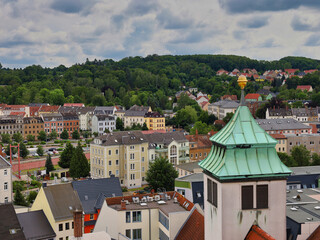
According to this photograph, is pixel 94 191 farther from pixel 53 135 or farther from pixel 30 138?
pixel 30 138

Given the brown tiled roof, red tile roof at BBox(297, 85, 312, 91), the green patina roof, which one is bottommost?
the brown tiled roof

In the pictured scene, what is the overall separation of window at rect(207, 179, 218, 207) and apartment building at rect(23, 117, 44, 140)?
10915 cm

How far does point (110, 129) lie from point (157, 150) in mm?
57859

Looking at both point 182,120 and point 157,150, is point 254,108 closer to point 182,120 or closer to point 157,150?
point 182,120

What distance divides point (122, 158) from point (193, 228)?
39.2m

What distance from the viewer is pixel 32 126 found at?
119m

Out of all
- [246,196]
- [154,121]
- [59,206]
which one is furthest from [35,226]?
[154,121]

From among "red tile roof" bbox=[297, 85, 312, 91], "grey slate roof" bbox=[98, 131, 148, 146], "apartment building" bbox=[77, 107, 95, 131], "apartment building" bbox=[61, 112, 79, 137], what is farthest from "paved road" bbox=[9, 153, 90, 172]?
"red tile roof" bbox=[297, 85, 312, 91]

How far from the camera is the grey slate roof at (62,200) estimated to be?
39.6 meters

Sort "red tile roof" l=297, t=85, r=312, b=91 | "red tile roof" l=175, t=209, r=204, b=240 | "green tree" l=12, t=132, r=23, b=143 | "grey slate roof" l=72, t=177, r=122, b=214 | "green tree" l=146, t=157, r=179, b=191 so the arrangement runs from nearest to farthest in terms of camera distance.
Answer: "red tile roof" l=175, t=209, r=204, b=240 → "grey slate roof" l=72, t=177, r=122, b=214 → "green tree" l=146, t=157, r=179, b=191 → "green tree" l=12, t=132, r=23, b=143 → "red tile roof" l=297, t=85, r=312, b=91

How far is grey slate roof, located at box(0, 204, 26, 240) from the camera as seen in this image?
107 feet

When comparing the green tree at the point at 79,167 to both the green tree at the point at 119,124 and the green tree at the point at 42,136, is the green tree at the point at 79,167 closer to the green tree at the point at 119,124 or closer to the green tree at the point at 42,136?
the green tree at the point at 42,136

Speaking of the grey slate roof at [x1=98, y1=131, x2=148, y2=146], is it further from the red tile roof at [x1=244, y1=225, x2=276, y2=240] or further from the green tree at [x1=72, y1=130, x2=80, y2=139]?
the red tile roof at [x1=244, y1=225, x2=276, y2=240]

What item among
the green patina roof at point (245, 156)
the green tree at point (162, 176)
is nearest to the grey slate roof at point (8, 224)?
the green patina roof at point (245, 156)
